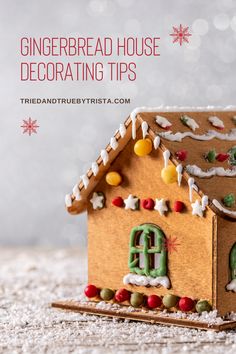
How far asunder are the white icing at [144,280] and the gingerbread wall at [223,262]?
23 cm

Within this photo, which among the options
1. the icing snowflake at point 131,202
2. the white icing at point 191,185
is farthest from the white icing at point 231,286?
the icing snowflake at point 131,202

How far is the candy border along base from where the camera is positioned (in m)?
3.50

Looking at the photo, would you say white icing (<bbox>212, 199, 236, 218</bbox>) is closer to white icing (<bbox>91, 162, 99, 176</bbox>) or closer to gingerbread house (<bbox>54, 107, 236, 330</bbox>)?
gingerbread house (<bbox>54, 107, 236, 330</bbox>)

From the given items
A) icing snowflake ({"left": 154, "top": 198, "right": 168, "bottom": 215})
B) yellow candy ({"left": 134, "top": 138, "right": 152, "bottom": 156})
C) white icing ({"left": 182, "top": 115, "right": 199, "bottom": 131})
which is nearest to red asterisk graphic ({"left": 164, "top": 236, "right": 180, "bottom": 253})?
icing snowflake ({"left": 154, "top": 198, "right": 168, "bottom": 215})

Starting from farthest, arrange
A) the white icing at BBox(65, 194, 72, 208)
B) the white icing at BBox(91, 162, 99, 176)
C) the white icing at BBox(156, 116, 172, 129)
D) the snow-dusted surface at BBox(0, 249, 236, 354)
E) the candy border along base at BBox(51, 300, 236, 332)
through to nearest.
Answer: the white icing at BBox(65, 194, 72, 208) < the white icing at BBox(91, 162, 99, 176) < the white icing at BBox(156, 116, 172, 129) < the candy border along base at BBox(51, 300, 236, 332) < the snow-dusted surface at BBox(0, 249, 236, 354)

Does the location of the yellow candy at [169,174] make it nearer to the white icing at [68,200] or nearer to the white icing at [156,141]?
the white icing at [156,141]

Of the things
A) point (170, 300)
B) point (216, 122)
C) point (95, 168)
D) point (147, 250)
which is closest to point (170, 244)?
point (147, 250)

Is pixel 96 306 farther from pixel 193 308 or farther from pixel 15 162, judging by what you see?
pixel 15 162

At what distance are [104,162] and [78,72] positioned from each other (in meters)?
2.79

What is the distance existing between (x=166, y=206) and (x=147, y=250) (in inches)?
7.6

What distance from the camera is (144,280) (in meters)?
3.77

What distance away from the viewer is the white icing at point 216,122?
3870mm

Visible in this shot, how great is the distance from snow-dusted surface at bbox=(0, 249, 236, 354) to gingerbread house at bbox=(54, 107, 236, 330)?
0.60 feet

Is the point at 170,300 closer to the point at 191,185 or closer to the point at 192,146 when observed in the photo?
the point at 191,185
